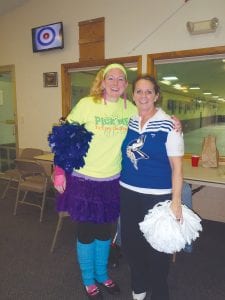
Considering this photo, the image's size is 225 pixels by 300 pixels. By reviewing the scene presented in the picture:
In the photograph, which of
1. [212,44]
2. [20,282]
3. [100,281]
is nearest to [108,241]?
[100,281]

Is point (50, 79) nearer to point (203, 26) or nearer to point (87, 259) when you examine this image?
point (203, 26)

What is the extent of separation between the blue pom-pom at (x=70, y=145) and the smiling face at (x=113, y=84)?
268 millimetres

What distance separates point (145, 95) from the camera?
5.38 feet

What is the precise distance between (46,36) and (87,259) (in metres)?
3.60

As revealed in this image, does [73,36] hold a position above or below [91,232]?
above

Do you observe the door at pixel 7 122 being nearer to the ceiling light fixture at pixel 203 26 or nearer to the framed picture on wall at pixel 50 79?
the framed picture on wall at pixel 50 79

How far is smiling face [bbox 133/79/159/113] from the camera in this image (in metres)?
1.64

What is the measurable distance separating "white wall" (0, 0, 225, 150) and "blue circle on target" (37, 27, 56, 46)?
0.17 metres

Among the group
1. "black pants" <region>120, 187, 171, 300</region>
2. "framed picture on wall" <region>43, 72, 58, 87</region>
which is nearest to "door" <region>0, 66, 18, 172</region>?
"framed picture on wall" <region>43, 72, 58, 87</region>

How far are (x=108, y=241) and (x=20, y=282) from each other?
849 mm

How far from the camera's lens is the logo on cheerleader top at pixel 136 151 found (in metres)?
1.60

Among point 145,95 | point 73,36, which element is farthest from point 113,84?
point 73,36

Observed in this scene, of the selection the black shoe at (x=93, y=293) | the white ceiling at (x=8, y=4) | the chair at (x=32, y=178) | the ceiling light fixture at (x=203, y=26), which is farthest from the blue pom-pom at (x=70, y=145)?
the white ceiling at (x=8, y=4)

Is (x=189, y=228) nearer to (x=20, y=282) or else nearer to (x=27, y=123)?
(x=20, y=282)
